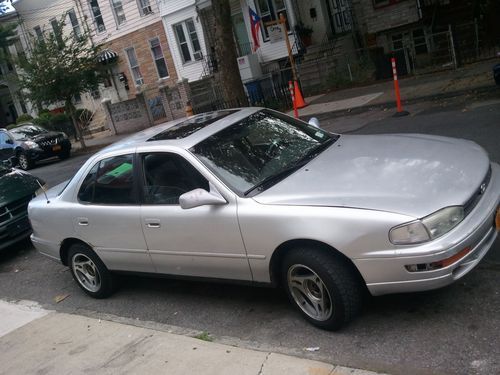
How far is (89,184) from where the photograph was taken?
212 inches

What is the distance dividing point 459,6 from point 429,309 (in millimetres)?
15090

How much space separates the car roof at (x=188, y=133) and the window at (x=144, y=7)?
2220 cm

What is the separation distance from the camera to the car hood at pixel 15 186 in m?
8.07

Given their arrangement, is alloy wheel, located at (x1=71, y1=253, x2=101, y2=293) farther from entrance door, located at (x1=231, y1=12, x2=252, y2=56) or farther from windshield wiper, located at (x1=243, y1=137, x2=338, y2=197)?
entrance door, located at (x1=231, y1=12, x2=252, y2=56)

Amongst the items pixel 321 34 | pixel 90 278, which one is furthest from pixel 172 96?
pixel 90 278

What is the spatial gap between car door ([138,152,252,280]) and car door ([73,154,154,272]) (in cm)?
15

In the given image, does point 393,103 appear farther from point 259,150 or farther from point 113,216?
point 113,216

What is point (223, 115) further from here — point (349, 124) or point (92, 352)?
point (349, 124)

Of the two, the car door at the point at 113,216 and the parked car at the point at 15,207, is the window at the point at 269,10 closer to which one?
the parked car at the point at 15,207

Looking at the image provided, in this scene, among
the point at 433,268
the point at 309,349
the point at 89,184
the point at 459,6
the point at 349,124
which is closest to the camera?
the point at 433,268

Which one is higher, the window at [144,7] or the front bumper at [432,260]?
the window at [144,7]

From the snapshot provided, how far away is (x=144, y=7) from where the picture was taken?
26188mm

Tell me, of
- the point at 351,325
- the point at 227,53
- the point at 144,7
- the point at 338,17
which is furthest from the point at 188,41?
the point at 351,325

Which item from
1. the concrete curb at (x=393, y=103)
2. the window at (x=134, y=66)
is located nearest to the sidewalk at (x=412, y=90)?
the concrete curb at (x=393, y=103)
